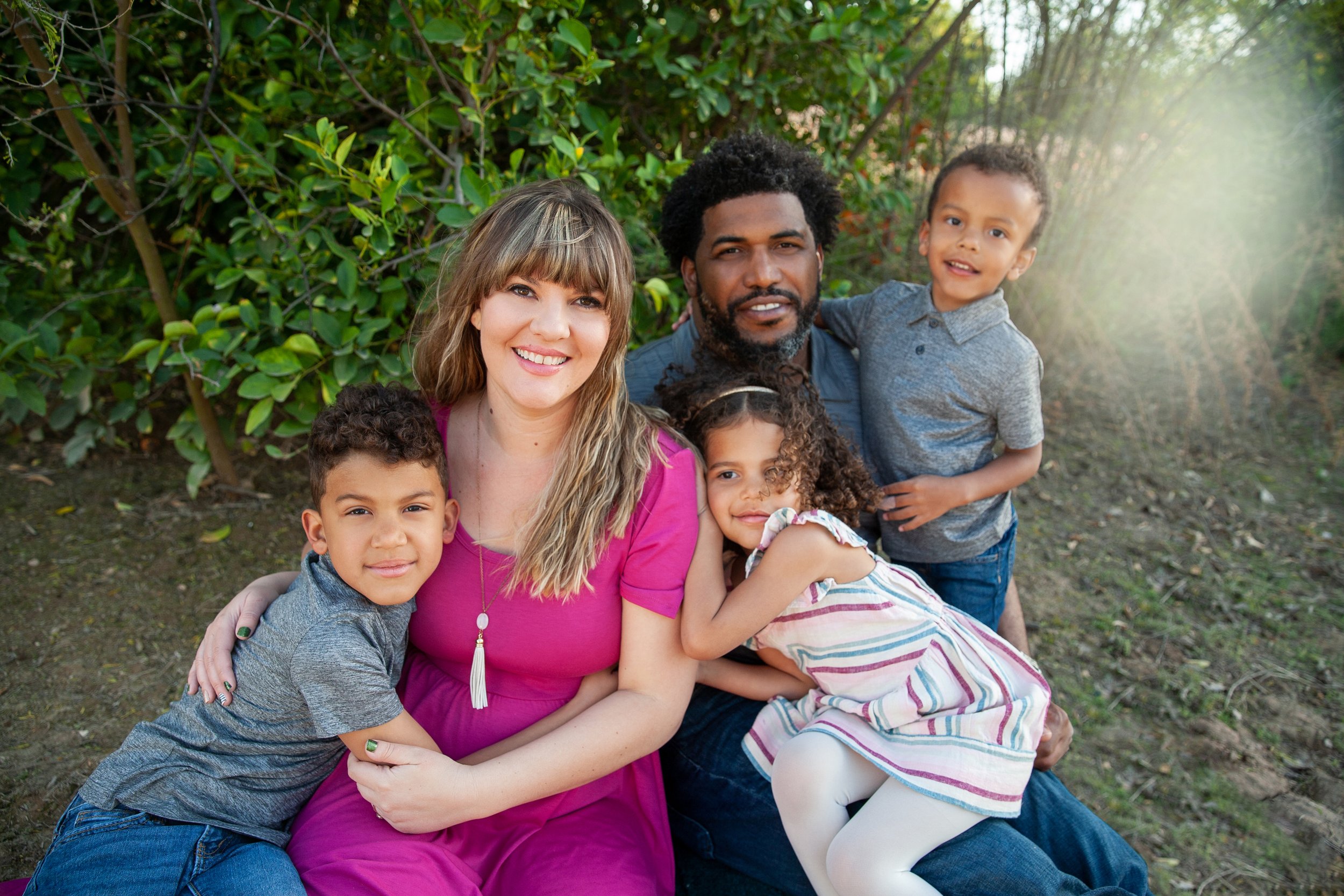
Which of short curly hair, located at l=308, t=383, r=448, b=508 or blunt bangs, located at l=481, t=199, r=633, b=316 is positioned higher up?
blunt bangs, located at l=481, t=199, r=633, b=316

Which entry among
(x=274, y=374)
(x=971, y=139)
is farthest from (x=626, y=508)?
(x=971, y=139)

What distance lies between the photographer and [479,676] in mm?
1871

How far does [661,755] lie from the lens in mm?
2309

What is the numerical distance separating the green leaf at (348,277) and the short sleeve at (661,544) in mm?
1225

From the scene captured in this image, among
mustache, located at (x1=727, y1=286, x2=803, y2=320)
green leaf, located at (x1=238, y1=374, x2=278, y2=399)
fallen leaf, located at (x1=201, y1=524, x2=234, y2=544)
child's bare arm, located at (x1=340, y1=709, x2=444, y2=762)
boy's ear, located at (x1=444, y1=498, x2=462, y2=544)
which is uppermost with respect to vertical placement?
mustache, located at (x1=727, y1=286, x2=803, y2=320)

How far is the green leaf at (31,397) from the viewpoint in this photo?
273cm

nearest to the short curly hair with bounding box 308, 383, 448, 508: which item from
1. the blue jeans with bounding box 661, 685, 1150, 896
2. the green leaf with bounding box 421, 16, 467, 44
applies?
the blue jeans with bounding box 661, 685, 1150, 896

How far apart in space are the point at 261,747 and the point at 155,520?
6.29 feet

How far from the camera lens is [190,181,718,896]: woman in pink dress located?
178cm

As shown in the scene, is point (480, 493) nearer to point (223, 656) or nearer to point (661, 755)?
point (223, 656)

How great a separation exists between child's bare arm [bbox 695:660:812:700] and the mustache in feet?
→ 3.59

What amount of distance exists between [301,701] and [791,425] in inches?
49.8

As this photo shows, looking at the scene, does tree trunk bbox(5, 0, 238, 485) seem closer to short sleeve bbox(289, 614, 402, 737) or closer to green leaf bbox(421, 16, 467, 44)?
green leaf bbox(421, 16, 467, 44)

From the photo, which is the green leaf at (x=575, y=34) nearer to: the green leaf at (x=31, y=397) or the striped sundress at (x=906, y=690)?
the striped sundress at (x=906, y=690)
